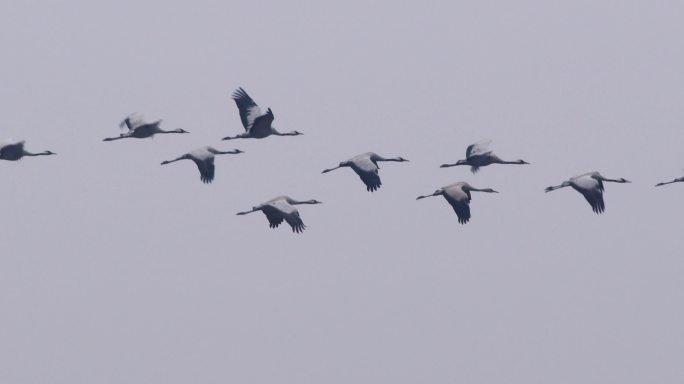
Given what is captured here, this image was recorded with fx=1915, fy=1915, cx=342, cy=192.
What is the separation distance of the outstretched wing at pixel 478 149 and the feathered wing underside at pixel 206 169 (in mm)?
5825

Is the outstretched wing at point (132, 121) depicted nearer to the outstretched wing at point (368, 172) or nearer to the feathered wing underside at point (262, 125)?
the feathered wing underside at point (262, 125)

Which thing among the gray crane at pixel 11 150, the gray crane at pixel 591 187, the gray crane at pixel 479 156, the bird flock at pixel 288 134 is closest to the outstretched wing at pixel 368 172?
the bird flock at pixel 288 134

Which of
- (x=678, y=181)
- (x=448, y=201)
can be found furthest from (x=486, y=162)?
(x=678, y=181)

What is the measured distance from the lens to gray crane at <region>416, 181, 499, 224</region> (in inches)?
1650

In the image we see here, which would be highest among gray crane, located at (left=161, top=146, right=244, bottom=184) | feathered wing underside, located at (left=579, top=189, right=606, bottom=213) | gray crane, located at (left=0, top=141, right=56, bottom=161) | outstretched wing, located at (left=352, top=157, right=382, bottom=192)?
gray crane, located at (left=0, top=141, right=56, bottom=161)

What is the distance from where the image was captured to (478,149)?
43.5 meters

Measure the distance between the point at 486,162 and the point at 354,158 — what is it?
327cm

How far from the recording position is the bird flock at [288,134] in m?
40.7

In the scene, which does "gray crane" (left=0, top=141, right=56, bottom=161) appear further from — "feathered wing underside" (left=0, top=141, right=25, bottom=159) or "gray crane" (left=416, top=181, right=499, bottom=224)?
"gray crane" (left=416, top=181, right=499, bottom=224)

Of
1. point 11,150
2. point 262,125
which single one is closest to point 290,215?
point 262,125

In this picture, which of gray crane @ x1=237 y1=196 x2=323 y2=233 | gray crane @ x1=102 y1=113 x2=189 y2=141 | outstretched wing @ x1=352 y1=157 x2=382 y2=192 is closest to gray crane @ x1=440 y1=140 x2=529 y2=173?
outstretched wing @ x1=352 y1=157 x2=382 y2=192

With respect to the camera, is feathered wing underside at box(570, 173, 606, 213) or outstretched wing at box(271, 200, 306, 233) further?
feathered wing underside at box(570, 173, 606, 213)

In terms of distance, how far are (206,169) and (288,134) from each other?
2309mm

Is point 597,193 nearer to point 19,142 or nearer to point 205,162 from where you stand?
point 205,162
